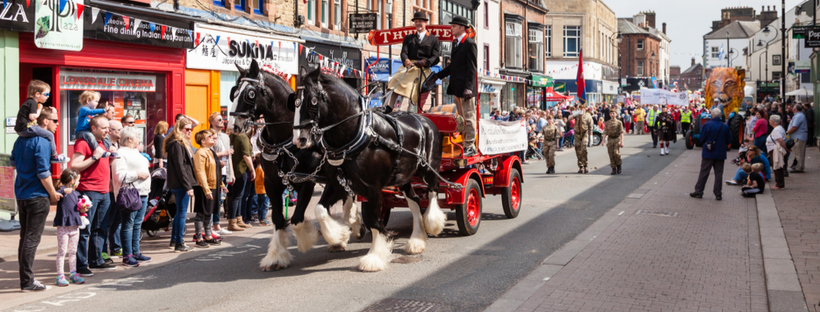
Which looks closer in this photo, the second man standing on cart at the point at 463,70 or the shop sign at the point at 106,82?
the second man standing on cart at the point at 463,70

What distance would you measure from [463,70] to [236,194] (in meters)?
3.67

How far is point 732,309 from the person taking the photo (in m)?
6.05

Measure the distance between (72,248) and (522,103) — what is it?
39453 mm

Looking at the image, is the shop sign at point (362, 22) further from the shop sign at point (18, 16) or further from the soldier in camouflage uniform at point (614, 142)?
the shop sign at point (18, 16)

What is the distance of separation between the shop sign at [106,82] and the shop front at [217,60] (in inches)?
48.3

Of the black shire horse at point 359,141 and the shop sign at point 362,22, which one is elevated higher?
the shop sign at point 362,22

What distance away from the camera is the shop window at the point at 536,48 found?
47094mm

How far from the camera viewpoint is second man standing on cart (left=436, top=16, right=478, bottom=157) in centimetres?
949

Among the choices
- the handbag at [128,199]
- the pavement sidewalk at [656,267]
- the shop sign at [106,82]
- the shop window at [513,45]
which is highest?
the shop window at [513,45]

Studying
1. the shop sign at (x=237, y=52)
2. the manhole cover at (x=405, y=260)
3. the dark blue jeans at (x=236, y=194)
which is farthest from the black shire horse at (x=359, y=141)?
the shop sign at (x=237, y=52)

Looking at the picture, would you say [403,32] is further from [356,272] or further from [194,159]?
[356,272]

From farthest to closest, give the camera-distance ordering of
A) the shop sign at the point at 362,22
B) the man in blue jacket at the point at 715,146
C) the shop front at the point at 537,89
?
the shop front at the point at 537,89 → the shop sign at the point at 362,22 → the man in blue jacket at the point at 715,146

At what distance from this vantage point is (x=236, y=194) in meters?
10.2

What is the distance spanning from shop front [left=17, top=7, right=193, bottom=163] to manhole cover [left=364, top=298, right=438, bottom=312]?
9.17 meters
